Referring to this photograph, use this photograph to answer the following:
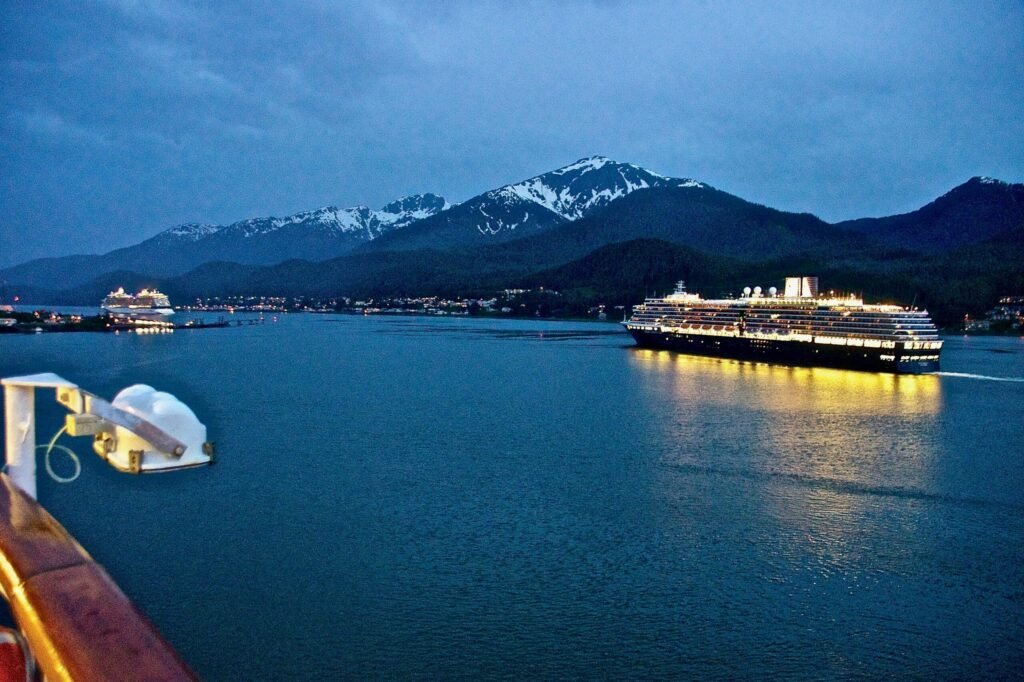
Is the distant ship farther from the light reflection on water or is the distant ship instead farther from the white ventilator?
the white ventilator

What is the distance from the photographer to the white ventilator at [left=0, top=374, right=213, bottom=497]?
1.73m

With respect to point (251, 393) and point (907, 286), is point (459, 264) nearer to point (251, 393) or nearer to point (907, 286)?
point (907, 286)

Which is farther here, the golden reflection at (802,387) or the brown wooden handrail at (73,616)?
the golden reflection at (802,387)

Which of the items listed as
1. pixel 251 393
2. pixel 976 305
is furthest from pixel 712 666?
pixel 976 305

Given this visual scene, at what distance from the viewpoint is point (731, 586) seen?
1114cm

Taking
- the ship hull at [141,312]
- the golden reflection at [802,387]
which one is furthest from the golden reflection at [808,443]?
the ship hull at [141,312]

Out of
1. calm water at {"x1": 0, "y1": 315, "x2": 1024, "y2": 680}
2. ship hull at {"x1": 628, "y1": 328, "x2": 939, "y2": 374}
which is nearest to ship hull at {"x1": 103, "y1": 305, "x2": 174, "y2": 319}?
ship hull at {"x1": 628, "y1": 328, "x2": 939, "y2": 374}

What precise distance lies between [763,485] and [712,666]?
861 cm

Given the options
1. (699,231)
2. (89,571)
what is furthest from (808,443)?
(699,231)

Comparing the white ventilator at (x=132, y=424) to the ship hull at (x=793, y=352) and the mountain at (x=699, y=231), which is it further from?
the mountain at (x=699, y=231)

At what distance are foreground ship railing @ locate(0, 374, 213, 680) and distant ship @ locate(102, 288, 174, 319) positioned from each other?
91551mm

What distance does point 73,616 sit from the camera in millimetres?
1212

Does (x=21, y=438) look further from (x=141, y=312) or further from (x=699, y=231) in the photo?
(x=699, y=231)

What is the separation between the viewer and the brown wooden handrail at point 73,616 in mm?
1146
